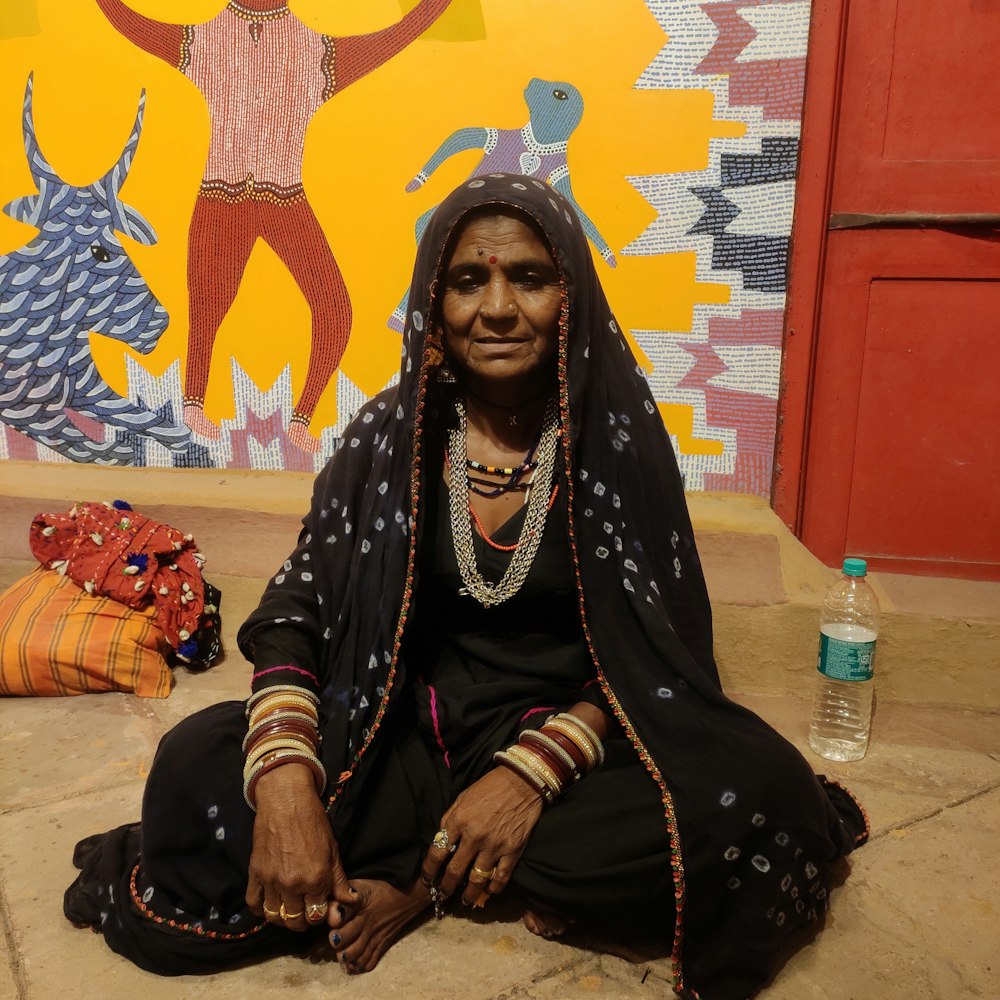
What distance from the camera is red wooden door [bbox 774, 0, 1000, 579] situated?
2818 millimetres

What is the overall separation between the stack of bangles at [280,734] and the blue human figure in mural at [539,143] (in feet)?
6.09

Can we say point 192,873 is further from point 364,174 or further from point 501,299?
point 364,174

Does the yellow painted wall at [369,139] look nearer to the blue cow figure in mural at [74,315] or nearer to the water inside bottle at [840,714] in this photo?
the blue cow figure in mural at [74,315]

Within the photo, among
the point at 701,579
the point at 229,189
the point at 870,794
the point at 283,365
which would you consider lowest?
the point at 870,794

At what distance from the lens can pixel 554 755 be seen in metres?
1.73

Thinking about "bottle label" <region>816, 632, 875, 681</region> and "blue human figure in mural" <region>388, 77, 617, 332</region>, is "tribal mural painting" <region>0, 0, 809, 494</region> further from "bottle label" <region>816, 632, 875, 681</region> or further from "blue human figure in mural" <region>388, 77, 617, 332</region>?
"bottle label" <region>816, 632, 875, 681</region>

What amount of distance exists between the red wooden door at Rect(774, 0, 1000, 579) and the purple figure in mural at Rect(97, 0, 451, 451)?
1.47 m

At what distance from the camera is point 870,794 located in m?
2.40

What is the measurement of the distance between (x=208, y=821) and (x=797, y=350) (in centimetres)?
231

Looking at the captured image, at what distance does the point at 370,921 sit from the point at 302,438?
206cm

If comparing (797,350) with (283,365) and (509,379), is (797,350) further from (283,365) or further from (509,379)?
(283,365)

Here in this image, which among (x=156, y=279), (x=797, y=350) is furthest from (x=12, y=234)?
(x=797, y=350)

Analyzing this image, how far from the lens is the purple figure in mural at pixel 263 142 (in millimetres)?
3143

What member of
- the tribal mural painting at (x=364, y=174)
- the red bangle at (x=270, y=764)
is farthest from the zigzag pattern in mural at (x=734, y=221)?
the red bangle at (x=270, y=764)
